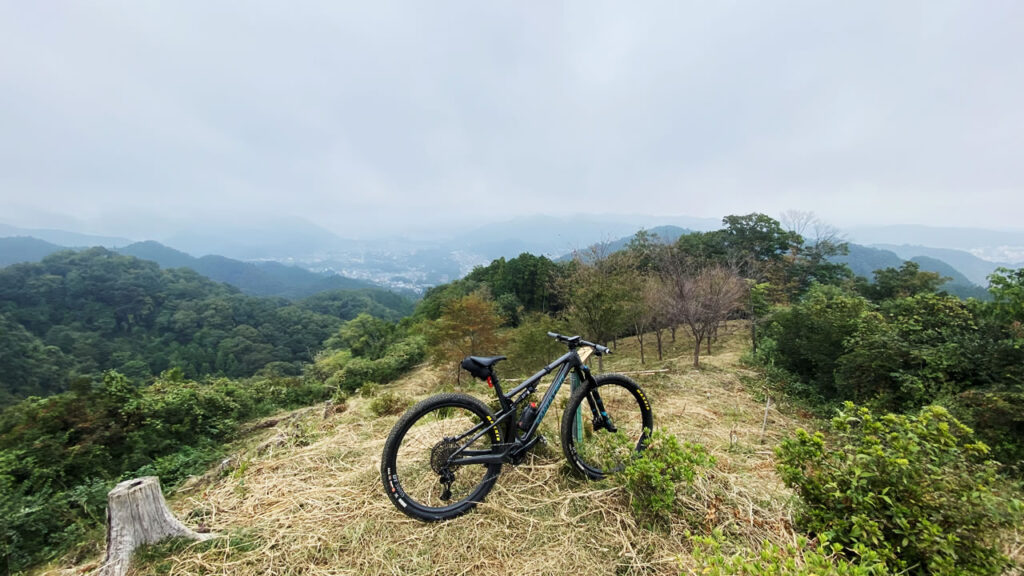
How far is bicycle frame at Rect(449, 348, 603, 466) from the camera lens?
2798mm

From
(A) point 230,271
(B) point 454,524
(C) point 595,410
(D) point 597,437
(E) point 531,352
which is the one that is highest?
(C) point 595,410

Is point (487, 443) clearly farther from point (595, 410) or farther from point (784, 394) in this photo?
point (784, 394)

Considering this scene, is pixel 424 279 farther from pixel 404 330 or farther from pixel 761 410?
pixel 761 410

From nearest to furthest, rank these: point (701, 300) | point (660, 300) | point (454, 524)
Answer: point (454, 524) < point (701, 300) < point (660, 300)

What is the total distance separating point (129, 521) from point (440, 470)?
2.00 metres

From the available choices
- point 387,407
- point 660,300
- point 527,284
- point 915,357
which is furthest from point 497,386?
point 527,284

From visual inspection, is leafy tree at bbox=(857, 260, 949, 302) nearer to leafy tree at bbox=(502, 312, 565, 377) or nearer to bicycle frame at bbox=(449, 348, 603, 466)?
leafy tree at bbox=(502, 312, 565, 377)

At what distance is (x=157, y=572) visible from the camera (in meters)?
2.24

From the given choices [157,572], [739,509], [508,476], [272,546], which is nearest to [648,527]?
[739,509]

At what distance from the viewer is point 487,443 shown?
10.6ft

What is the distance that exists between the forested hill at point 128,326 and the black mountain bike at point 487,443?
4223cm

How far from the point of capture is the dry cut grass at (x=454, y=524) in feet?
7.64

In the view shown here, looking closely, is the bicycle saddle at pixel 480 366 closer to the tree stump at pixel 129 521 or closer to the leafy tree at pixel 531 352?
the tree stump at pixel 129 521

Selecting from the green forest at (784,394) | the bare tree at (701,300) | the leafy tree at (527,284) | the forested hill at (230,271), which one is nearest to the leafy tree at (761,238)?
the green forest at (784,394)
